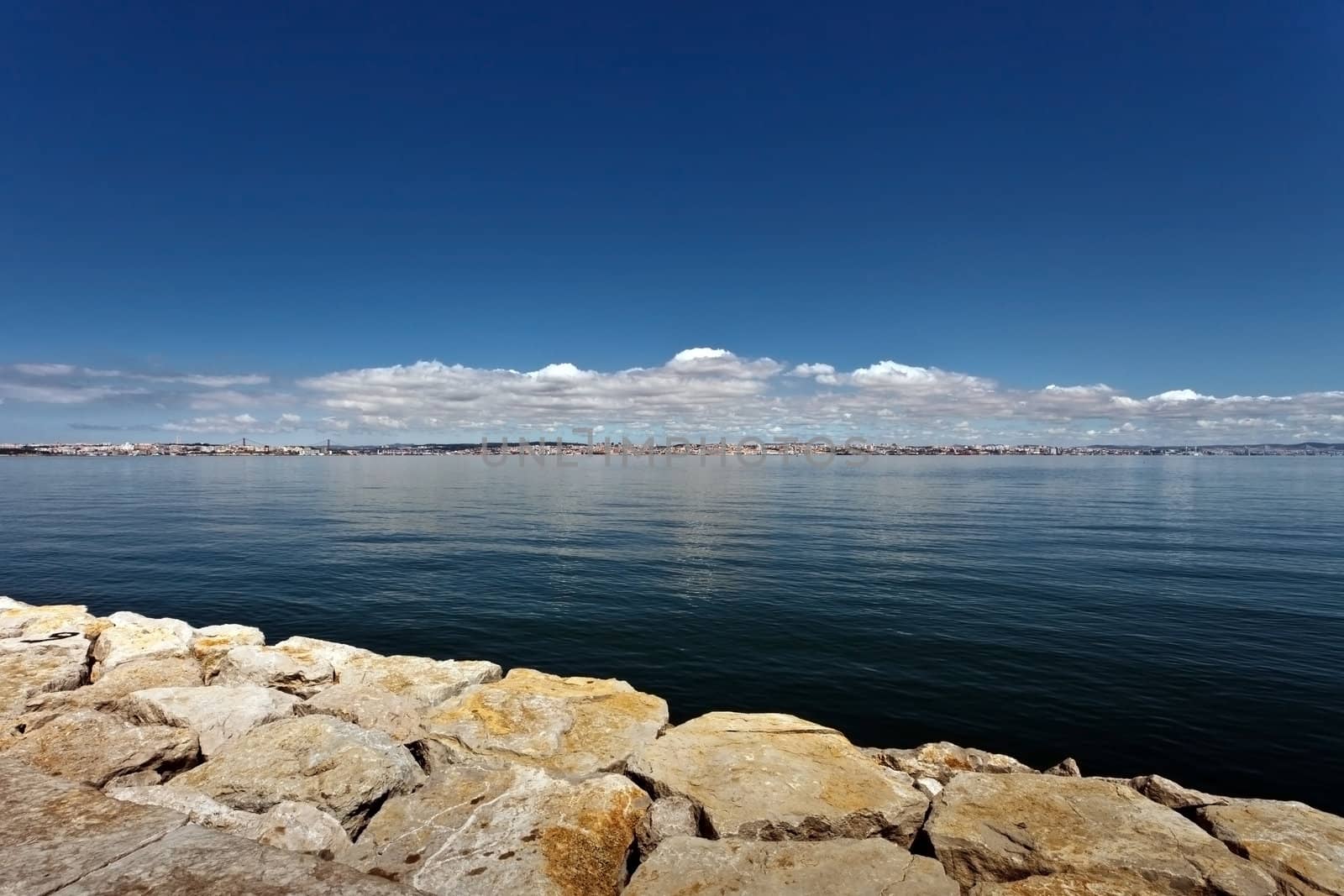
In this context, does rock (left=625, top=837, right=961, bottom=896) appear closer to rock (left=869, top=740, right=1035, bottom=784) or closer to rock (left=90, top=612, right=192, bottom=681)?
rock (left=869, top=740, right=1035, bottom=784)

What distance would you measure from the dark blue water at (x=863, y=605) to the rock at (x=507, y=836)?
8.16m

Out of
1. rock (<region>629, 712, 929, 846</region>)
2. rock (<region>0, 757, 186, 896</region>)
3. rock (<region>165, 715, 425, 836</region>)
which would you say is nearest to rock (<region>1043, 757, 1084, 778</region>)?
rock (<region>629, 712, 929, 846</region>)

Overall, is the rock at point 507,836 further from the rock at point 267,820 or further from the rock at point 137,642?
the rock at point 137,642

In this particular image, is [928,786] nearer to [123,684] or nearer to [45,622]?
[123,684]

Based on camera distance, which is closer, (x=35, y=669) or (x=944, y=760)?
(x=944, y=760)

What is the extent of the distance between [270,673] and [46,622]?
936 cm

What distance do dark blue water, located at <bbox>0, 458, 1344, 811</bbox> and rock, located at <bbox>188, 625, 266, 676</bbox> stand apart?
4.96 meters

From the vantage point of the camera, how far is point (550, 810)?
25.1 ft

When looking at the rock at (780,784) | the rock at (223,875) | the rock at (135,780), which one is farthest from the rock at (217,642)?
the rock at (780,784)

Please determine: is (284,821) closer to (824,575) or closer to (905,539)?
(824,575)

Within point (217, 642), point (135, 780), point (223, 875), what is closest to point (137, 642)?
point (217, 642)

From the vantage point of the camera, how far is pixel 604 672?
19031 mm

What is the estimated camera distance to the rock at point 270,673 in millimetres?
13719

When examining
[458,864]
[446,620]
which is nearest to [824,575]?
[446,620]
